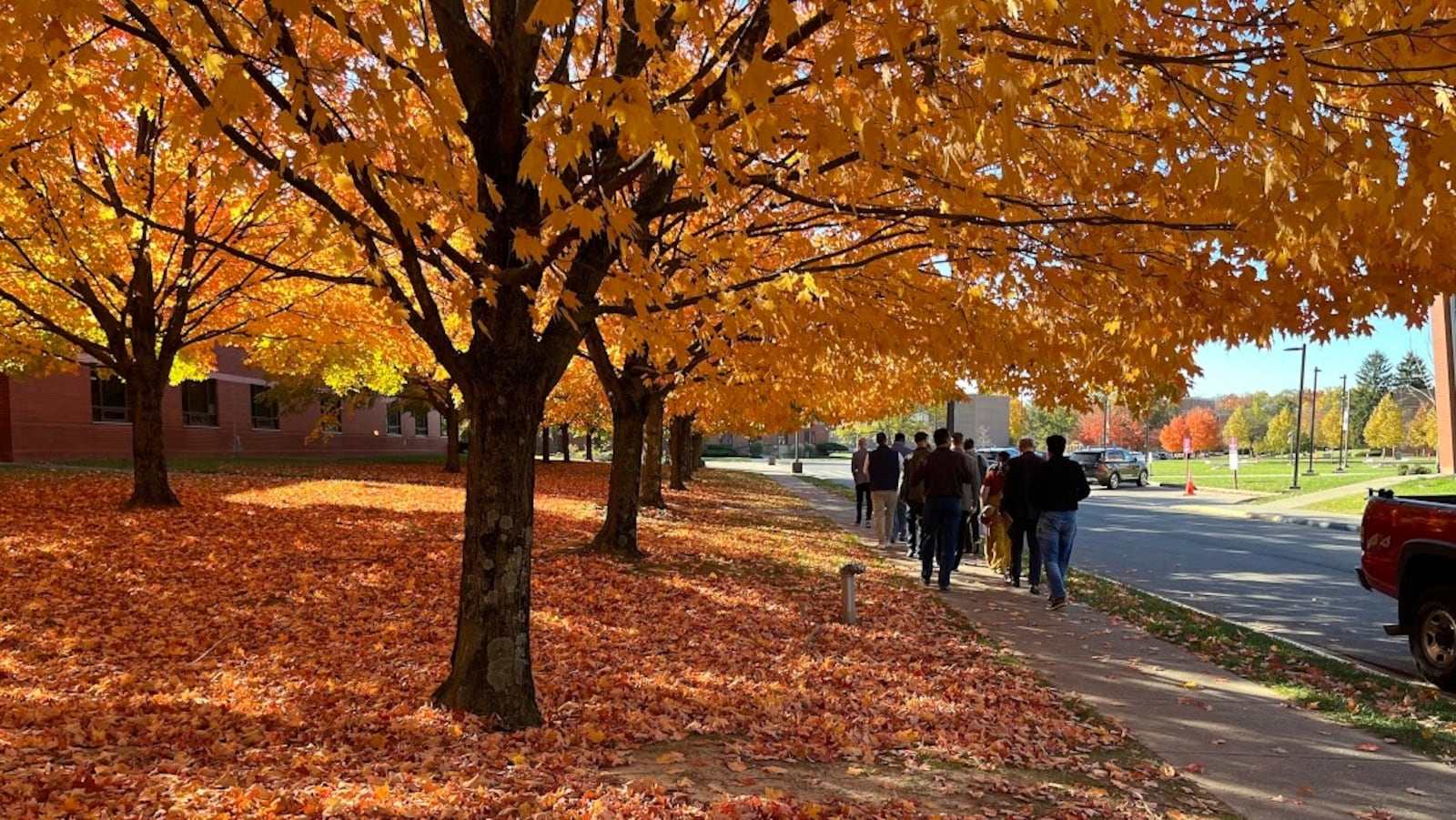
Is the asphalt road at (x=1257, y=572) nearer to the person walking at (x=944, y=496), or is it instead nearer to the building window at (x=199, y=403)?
the person walking at (x=944, y=496)

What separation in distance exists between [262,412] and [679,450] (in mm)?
21061

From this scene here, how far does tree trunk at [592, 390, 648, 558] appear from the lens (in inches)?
448

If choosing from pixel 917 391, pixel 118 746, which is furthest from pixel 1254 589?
pixel 118 746

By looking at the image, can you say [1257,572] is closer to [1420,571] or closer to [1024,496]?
[1024,496]

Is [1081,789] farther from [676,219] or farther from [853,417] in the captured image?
[853,417]

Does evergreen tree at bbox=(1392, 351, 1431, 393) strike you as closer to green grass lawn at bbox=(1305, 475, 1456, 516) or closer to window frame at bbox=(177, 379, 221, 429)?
green grass lawn at bbox=(1305, 475, 1456, 516)

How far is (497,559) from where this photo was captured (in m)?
4.73

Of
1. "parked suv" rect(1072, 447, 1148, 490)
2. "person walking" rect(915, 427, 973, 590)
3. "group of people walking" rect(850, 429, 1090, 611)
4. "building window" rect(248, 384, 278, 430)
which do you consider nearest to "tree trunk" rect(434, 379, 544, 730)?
"group of people walking" rect(850, 429, 1090, 611)

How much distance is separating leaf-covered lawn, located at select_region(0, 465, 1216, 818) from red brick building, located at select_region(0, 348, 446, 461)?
9359 mm

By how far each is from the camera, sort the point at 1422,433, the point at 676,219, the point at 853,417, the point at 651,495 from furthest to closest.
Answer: the point at 1422,433 < the point at 853,417 < the point at 651,495 < the point at 676,219

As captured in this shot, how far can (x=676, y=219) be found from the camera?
963 centimetres

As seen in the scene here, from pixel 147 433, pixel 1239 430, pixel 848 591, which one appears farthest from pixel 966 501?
pixel 1239 430

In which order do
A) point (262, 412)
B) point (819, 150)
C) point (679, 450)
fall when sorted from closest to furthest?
point (819, 150), point (679, 450), point (262, 412)

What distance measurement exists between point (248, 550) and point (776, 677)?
681 centimetres
